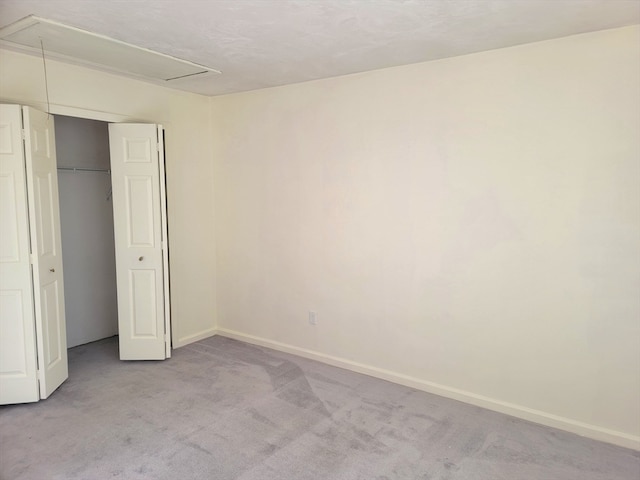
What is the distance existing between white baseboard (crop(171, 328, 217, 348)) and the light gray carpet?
74 cm

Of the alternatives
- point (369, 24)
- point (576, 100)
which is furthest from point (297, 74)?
point (576, 100)

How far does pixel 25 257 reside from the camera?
321 centimetres

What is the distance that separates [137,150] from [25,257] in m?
1.34

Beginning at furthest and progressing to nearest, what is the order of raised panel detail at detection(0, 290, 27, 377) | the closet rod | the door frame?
the closet rod < the door frame < raised panel detail at detection(0, 290, 27, 377)

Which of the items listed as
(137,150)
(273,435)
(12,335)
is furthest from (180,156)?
(273,435)

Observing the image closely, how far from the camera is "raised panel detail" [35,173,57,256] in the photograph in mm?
3285

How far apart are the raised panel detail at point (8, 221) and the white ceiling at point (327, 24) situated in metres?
1.07

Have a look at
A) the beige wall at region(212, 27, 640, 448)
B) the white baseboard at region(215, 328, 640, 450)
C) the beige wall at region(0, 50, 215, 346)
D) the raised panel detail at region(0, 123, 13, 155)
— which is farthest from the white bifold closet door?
the white baseboard at region(215, 328, 640, 450)

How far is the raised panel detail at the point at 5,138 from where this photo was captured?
3080mm

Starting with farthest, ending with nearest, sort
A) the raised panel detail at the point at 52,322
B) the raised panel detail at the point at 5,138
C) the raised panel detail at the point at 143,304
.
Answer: the raised panel detail at the point at 143,304
the raised panel detail at the point at 52,322
the raised panel detail at the point at 5,138

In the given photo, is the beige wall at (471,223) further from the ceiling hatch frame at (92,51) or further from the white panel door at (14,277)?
the white panel door at (14,277)

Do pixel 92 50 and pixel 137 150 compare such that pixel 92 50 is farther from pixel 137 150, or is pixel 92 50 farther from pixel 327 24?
pixel 327 24

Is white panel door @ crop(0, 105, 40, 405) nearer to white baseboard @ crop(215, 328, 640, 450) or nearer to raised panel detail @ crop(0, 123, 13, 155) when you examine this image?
raised panel detail @ crop(0, 123, 13, 155)

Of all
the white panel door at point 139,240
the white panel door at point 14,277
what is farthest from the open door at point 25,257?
the white panel door at point 139,240
